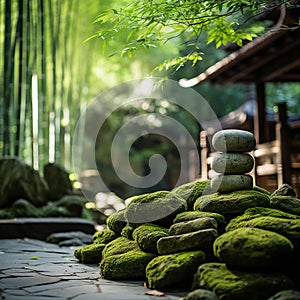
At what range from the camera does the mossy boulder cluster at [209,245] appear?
3324 millimetres

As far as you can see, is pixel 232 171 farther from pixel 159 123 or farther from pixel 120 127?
pixel 120 127

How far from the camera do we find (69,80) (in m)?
11.7

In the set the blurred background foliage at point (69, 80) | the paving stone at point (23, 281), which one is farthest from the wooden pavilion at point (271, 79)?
the paving stone at point (23, 281)

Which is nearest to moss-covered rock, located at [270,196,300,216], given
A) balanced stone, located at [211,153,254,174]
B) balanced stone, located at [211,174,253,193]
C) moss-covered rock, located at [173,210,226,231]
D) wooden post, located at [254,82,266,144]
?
balanced stone, located at [211,174,253,193]

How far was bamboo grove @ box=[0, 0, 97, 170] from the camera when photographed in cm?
870

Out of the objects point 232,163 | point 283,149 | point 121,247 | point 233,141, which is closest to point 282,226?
point 232,163

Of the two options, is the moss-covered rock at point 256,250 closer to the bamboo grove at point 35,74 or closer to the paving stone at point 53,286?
the paving stone at point 53,286

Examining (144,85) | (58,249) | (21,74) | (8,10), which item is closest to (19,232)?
(58,249)

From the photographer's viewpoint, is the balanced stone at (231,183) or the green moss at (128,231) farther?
the green moss at (128,231)

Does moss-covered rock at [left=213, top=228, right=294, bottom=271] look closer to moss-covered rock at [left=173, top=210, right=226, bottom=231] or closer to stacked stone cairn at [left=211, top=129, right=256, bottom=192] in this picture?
moss-covered rock at [left=173, top=210, right=226, bottom=231]

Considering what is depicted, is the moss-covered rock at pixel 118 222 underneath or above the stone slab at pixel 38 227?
above

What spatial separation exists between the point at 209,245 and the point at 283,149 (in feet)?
10.7

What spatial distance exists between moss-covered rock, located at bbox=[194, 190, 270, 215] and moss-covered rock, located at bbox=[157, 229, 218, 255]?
0.49 metres

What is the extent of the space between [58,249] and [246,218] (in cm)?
315
